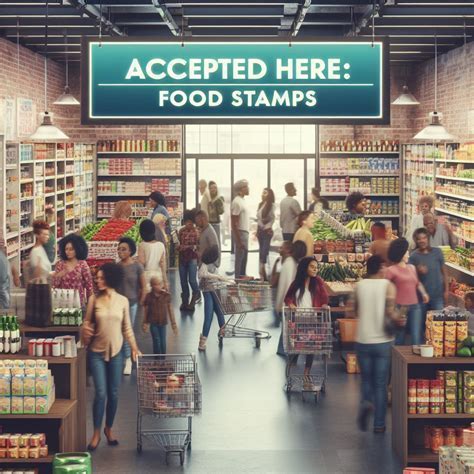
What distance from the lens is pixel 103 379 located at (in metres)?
9.34

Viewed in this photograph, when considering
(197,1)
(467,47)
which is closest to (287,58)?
(197,1)

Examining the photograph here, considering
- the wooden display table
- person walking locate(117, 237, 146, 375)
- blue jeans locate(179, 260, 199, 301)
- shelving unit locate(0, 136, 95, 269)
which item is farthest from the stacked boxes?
shelving unit locate(0, 136, 95, 269)

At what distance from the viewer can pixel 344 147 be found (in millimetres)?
25750

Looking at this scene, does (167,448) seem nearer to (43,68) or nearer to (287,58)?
(287,58)

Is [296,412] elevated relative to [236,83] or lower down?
lower down

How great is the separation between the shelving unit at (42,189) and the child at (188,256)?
2.97 m

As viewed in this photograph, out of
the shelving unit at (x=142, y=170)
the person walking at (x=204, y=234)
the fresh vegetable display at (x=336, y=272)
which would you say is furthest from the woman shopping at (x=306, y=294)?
the shelving unit at (x=142, y=170)

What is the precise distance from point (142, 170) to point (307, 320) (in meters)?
14.1

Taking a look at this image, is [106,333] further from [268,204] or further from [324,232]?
[268,204]

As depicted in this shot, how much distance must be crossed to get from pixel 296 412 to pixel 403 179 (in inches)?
604

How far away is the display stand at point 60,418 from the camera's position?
→ 8305 mm

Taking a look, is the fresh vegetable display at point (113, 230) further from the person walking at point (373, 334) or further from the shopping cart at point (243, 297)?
the person walking at point (373, 334)

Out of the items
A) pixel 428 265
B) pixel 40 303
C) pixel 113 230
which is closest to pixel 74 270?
pixel 40 303

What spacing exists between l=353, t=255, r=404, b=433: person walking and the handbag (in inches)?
103
